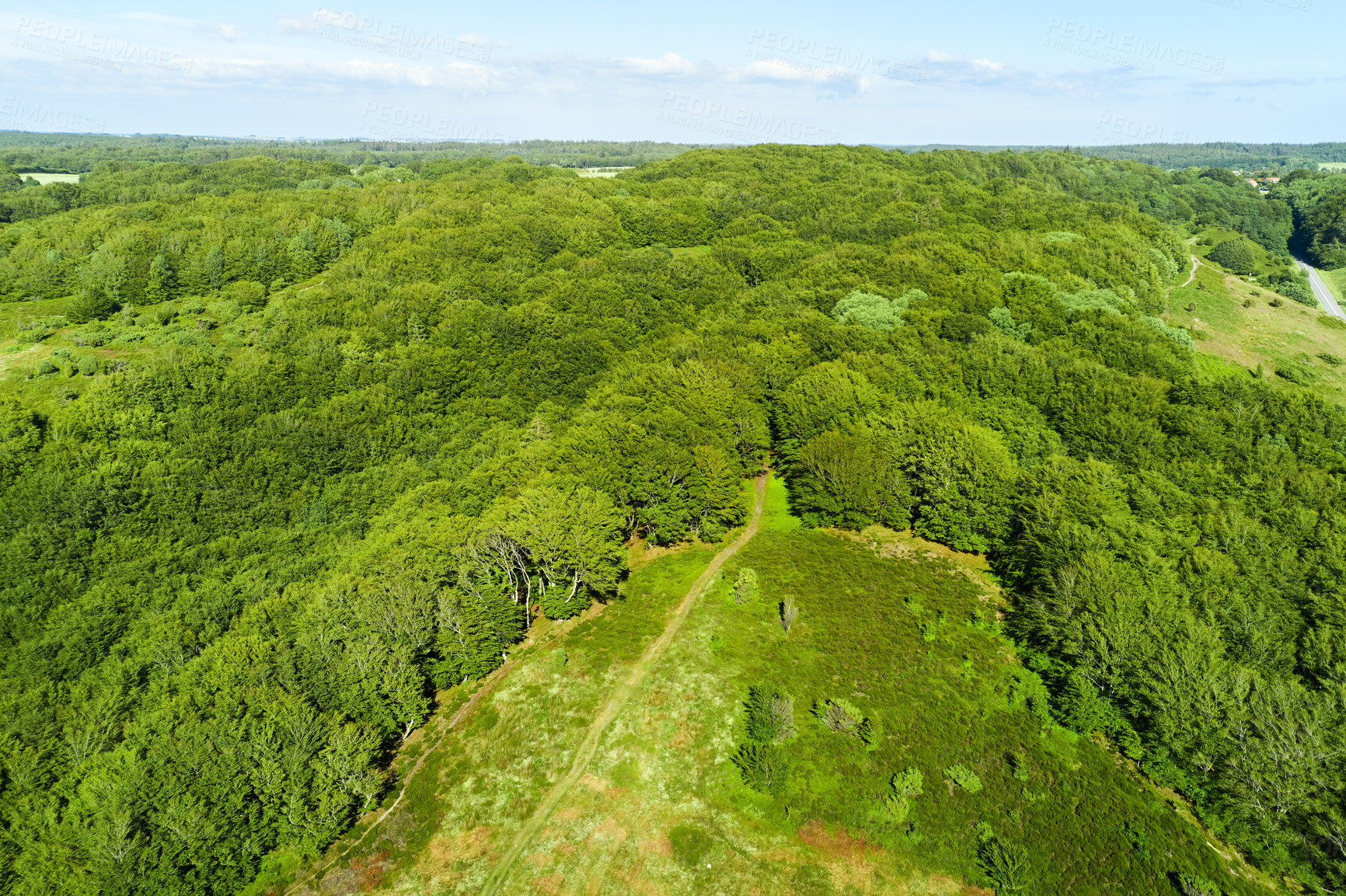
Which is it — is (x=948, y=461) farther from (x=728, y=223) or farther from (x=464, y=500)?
(x=728, y=223)

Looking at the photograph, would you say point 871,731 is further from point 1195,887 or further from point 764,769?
point 1195,887

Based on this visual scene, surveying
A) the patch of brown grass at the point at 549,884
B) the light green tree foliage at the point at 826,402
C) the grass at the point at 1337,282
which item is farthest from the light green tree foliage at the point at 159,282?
the grass at the point at 1337,282

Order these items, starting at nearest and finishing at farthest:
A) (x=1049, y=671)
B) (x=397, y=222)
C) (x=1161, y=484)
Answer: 1. (x=1049, y=671)
2. (x=1161, y=484)
3. (x=397, y=222)

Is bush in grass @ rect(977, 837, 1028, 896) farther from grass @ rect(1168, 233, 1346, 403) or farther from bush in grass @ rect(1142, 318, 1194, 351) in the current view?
grass @ rect(1168, 233, 1346, 403)

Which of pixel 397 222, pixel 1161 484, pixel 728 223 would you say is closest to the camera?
pixel 1161 484

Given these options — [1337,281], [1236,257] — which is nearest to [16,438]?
[1236,257]

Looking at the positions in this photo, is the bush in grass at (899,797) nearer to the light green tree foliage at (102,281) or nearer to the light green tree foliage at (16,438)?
the light green tree foliage at (16,438)

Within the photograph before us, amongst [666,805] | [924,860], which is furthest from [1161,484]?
[666,805]
